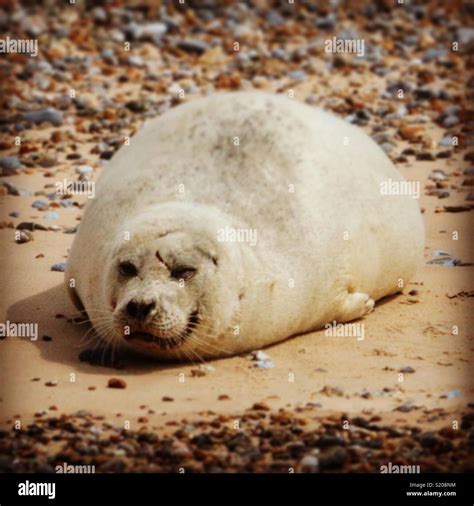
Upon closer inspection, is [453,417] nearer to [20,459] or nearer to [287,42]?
[20,459]

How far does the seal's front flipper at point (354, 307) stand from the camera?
7703mm

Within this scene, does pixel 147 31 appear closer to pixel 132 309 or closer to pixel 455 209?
pixel 455 209

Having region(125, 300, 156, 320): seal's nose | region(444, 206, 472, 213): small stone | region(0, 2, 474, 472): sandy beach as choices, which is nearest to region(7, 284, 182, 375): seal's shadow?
region(0, 2, 474, 472): sandy beach

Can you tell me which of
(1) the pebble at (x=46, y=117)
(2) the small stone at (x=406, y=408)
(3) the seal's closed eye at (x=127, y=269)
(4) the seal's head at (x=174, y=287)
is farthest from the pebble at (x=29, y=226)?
(2) the small stone at (x=406, y=408)

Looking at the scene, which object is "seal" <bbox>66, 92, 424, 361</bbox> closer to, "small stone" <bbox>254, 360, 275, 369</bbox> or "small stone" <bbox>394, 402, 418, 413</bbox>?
"small stone" <bbox>254, 360, 275, 369</bbox>

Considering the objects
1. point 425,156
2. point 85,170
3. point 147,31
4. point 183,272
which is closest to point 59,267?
point 183,272

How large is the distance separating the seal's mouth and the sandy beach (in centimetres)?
16

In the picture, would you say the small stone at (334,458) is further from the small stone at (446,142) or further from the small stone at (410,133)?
the small stone at (410,133)

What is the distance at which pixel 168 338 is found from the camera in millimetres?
6969

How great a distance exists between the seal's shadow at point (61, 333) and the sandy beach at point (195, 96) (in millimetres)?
15

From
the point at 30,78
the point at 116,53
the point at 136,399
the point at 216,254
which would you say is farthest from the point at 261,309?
the point at 116,53

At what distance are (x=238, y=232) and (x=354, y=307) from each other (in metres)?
0.88

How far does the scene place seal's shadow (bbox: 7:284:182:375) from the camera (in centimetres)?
716

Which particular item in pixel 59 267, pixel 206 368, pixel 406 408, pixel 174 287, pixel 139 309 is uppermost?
pixel 59 267
